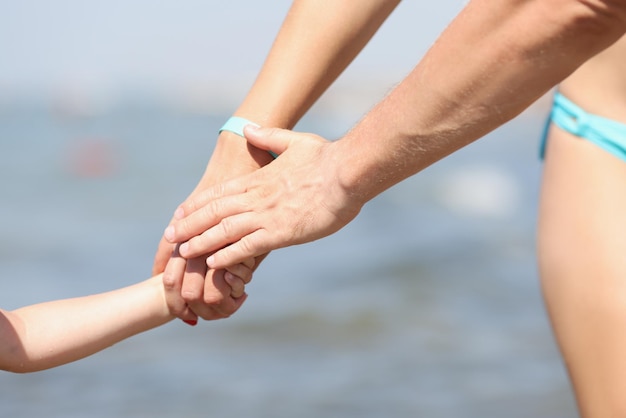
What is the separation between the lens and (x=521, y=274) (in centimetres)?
846

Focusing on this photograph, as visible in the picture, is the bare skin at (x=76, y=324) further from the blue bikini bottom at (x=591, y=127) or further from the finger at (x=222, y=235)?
the blue bikini bottom at (x=591, y=127)

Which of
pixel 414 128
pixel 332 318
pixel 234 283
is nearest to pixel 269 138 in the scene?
pixel 234 283

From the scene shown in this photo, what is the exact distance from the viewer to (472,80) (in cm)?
187

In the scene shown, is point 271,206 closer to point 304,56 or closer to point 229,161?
point 229,161

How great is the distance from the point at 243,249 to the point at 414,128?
2.23 ft

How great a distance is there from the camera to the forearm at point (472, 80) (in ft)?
5.63

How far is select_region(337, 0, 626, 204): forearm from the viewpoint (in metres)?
1.72

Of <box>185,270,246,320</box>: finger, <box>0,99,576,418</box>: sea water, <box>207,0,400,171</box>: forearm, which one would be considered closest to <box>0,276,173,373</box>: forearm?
<box>185,270,246,320</box>: finger

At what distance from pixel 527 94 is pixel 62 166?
17063 mm

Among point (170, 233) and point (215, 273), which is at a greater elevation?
point (170, 233)

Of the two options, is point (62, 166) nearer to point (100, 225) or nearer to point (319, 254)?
point (100, 225)

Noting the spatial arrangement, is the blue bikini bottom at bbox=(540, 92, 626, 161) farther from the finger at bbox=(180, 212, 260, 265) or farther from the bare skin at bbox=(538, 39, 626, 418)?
the finger at bbox=(180, 212, 260, 265)

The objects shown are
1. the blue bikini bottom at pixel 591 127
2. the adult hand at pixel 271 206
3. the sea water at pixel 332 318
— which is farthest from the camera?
the sea water at pixel 332 318

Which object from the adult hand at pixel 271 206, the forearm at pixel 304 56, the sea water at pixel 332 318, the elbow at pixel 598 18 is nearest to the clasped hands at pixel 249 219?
the adult hand at pixel 271 206
